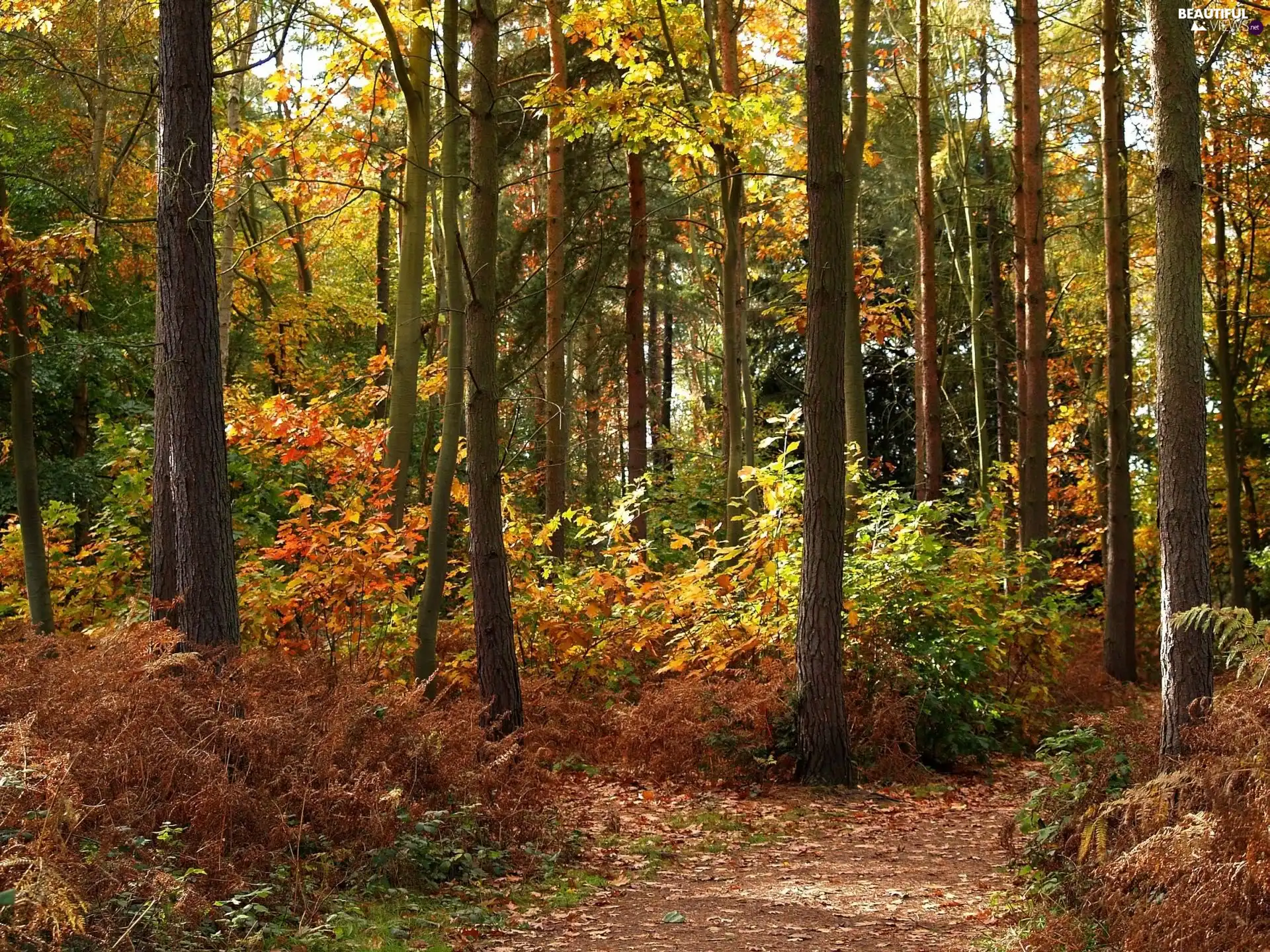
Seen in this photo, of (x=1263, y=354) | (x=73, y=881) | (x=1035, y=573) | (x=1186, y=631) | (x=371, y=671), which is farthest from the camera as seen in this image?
(x=1263, y=354)

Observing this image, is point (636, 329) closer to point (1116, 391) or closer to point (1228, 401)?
point (1116, 391)

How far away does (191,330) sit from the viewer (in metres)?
7.03

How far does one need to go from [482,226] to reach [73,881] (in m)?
5.86

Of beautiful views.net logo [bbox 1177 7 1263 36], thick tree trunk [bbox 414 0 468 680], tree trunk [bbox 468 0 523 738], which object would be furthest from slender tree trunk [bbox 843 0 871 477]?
thick tree trunk [bbox 414 0 468 680]

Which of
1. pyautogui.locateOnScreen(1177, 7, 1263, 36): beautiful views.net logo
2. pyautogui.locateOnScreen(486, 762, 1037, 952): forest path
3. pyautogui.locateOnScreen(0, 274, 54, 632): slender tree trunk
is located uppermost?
pyautogui.locateOnScreen(1177, 7, 1263, 36): beautiful views.net logo

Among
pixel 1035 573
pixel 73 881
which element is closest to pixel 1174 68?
pixel 73 881

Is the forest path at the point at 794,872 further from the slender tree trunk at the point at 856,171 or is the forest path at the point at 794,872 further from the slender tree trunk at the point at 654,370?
the slender tree trunk at the point at 654,370

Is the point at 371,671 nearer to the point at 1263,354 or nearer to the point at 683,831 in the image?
the point at 683,831

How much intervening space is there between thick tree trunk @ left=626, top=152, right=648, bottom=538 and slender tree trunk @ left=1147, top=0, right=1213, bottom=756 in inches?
418

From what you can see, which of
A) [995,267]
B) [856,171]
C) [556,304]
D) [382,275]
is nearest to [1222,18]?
[856,171]

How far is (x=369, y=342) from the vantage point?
88.0ft

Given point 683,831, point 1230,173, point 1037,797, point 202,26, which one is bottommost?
point 683,831

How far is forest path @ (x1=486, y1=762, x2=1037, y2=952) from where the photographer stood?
530 centimetres

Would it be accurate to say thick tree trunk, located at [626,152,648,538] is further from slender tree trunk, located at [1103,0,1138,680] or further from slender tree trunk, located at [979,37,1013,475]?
slender tree trunk, located at [1103,0,1138,680]
